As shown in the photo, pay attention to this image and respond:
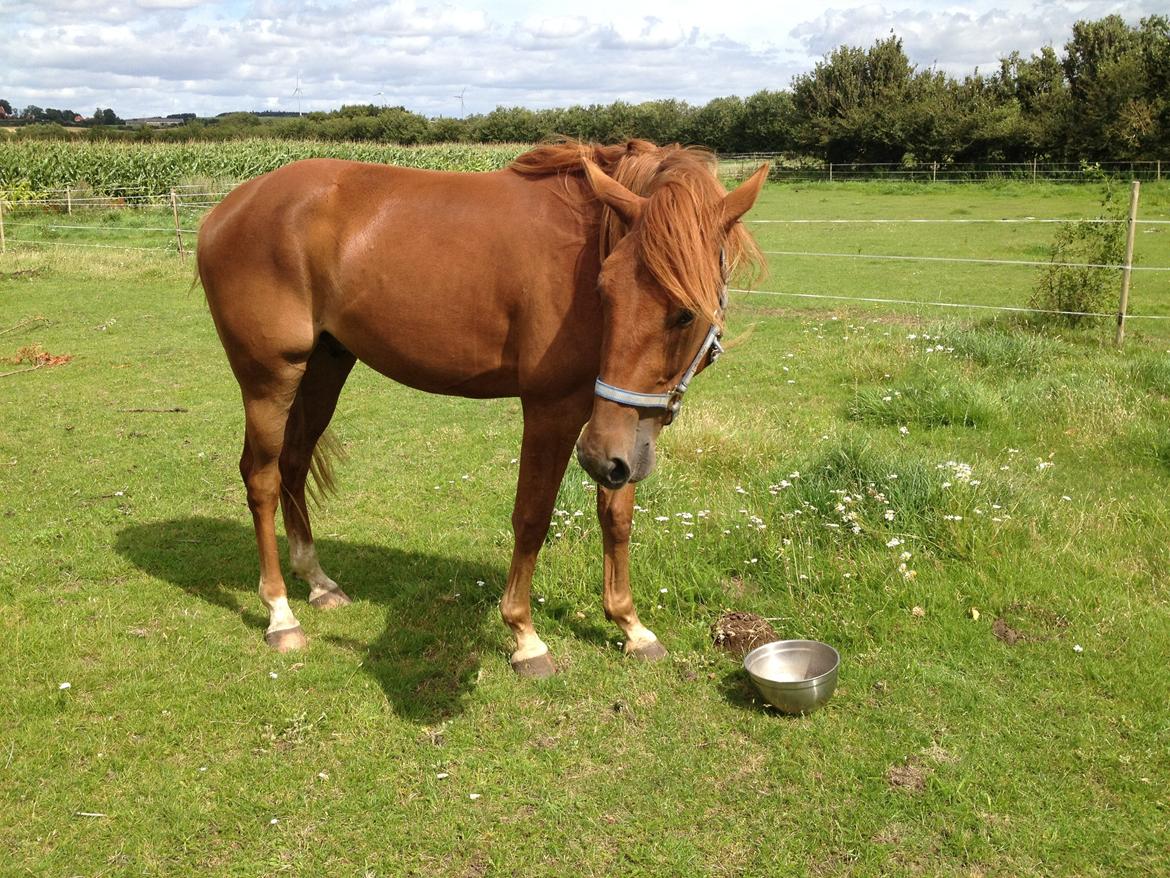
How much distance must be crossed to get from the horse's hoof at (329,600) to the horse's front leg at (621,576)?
1.46 metres

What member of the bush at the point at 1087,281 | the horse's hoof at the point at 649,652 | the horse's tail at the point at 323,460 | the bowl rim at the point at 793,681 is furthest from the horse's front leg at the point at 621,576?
the bush at the point at 1087,281

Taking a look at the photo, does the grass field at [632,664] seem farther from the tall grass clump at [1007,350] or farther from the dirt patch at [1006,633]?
the tall grass clump at [1007,350]

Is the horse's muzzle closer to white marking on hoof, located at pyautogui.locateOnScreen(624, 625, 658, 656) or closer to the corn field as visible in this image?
white marking on hoof, located at pyautogui.locateOnScreen(624, 625, 658, 656)

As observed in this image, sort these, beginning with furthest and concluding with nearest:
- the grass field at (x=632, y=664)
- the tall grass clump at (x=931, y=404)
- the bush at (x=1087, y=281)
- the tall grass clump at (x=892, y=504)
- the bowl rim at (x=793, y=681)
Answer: the bush at (x=1087, y=281)
the tall grass clump at (x=931, y=404)
the tall grass clump at (x=892, y=504)
the bowl rim at (x=793, y=681)
the grass field at (x=632, y=664)

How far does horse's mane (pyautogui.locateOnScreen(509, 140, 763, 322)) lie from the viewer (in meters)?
2.58

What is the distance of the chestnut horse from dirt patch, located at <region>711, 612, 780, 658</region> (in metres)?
0.31

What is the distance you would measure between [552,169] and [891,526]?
2475mm

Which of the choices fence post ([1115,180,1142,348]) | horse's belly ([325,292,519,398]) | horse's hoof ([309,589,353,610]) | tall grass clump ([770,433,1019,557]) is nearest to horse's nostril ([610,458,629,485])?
horse's belly ([325,292,519,398])

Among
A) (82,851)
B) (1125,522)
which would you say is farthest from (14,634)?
(1125,522)

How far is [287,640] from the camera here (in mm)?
4016

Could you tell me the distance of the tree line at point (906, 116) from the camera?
32.8 meters

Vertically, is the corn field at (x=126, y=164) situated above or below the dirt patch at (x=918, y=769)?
above

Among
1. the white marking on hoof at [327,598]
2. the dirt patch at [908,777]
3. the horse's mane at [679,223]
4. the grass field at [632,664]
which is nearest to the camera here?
the horse's mane at [679,223]

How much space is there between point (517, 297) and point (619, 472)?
1006 millimetres
